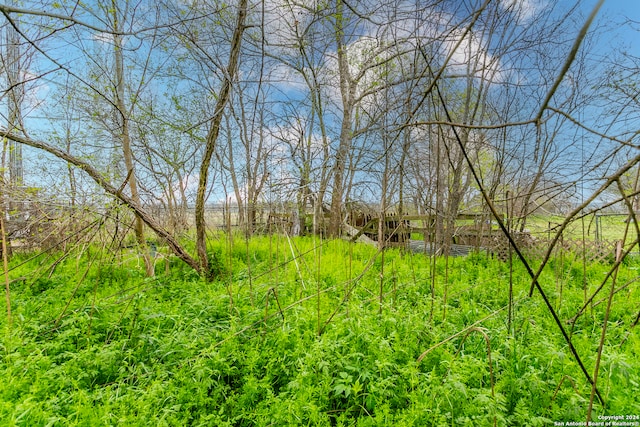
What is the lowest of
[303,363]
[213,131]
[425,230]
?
[303,363]

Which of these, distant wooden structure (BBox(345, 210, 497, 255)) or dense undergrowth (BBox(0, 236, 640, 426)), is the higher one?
distant wooden structure (BBox(345, 210, 497, 255))

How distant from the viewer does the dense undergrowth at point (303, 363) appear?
4.98 feet

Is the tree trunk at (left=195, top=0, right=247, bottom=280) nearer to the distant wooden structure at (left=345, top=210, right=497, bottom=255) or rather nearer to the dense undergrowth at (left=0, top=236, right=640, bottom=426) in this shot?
the dense undergrowth at (left=0, top=236, right=640, bottom=426)

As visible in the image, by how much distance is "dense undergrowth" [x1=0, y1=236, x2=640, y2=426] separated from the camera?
4.98ft

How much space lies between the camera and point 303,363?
1.94m

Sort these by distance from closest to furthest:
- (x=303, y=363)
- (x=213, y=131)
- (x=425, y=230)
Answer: (x=303, y=363) → (x=213, y=131) → (x=425, y=230)

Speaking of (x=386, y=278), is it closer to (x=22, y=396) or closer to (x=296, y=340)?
(x=296, y=340)

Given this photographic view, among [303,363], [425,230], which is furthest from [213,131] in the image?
[425,230]

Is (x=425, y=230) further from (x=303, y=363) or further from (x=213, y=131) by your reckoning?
(x=303, y=363)

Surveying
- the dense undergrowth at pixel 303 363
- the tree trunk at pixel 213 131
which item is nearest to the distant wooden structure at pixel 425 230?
the dense undergrowth at pixel 303 363

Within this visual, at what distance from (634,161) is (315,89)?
31.4ft

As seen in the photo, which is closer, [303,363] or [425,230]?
[303,363]

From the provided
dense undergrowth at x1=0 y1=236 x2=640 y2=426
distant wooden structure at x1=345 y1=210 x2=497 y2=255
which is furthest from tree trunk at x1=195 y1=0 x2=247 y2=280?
distant wooden structure at x1=345 y1=210 x2=497 y2=255

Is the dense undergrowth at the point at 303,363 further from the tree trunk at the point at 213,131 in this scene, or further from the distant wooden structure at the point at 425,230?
the distant wooden structure at the point at 425,230
